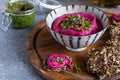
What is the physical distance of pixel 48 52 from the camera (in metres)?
0.81

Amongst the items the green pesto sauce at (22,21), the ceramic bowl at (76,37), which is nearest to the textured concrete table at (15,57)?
the green pesto sauce at (22,21)

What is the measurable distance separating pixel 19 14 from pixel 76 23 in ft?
0.77

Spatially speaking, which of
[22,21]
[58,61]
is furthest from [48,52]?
[22,21]

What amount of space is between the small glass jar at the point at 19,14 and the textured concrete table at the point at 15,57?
0.07 ft

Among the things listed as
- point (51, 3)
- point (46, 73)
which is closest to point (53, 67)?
point (46, 73)

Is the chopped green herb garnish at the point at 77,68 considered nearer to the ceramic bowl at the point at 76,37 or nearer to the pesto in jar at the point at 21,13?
the ceramic bowl at the point at 76,37

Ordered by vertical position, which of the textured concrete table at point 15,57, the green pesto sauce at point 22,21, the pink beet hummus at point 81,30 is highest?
the pink beet hummus at point 81,30

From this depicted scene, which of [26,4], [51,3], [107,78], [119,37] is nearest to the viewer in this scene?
[107,78]

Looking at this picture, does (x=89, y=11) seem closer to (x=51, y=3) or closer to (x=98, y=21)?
(x=98, y=21)

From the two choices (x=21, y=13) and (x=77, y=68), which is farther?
(x=21, y=13)

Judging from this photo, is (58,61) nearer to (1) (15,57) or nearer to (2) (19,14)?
(1) (15,57)

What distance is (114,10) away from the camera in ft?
3.50

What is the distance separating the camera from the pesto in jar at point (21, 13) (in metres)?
0.93

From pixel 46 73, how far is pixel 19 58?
5.6 inches
